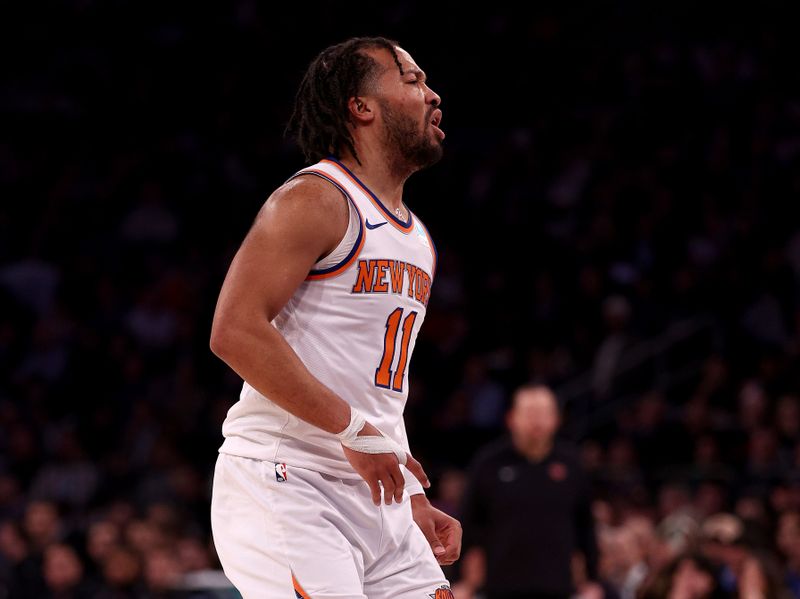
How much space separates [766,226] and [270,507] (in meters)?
9.83

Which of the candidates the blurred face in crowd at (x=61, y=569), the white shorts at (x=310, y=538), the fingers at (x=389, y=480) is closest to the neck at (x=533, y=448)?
the white shorts at (x=310, y=538)

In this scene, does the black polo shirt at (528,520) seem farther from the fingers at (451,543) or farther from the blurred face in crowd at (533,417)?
the fingers at (451,543)

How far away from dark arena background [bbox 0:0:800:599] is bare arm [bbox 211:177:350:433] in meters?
5.06

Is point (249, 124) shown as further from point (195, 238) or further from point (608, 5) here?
point (608, 5)

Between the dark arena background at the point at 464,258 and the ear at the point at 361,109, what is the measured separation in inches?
194

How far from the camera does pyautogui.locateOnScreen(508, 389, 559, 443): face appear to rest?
7105mm

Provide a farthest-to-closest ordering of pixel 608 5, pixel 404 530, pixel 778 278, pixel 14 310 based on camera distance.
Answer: pixel 608 5, pixel 14 310, pixel 778 278, pixel 404 530

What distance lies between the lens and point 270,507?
3205mm

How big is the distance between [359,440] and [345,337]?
34 centimetres

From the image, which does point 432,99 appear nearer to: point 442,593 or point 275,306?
point 275,306

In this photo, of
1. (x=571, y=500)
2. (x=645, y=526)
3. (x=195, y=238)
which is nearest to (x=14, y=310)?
(x=195, y=238)

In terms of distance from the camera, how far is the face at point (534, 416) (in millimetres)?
7105

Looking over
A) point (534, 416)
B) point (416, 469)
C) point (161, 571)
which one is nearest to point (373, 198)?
point (416, 469)

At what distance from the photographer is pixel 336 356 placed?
11.0 ft
